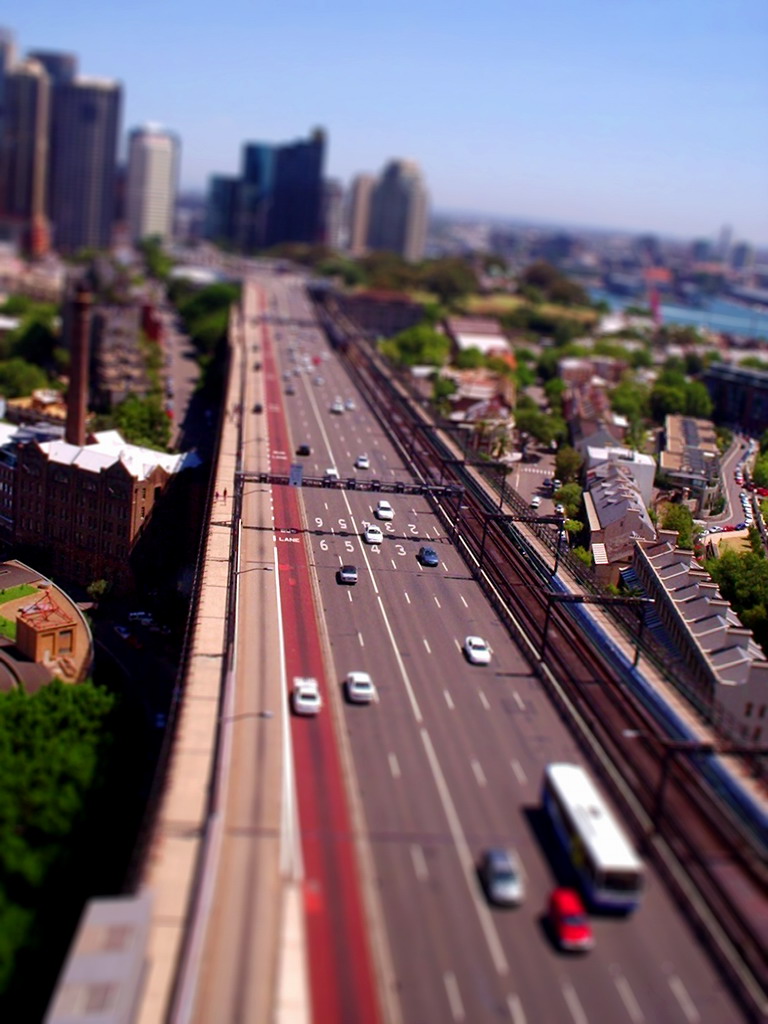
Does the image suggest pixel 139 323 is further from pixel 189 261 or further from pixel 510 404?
pixel 189 261

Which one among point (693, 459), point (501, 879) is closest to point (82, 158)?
point (693, 459)

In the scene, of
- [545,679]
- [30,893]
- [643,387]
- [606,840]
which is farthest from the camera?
[643,387]

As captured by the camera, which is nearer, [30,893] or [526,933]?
[526,933]

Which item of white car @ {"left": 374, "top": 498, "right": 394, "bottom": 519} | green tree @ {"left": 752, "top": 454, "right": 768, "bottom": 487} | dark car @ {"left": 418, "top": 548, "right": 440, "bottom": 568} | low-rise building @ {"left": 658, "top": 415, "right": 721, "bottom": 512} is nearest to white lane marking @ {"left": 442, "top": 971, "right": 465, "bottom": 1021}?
dark car @ {"left": 418, "top": 548, "right": 440, "bottom": 568}

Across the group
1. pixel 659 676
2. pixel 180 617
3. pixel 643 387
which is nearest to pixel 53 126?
pixel 643 387

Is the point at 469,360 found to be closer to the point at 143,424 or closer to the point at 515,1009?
the point at 143,424

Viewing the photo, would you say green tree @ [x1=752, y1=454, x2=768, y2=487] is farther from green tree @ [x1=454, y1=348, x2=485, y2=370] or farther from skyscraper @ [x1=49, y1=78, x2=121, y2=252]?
skyscraper @ [x1=49, y1=78, x2=121, y2=252]

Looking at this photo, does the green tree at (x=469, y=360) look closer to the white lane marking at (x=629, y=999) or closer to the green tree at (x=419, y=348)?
the green tree at (x=419, y=348)

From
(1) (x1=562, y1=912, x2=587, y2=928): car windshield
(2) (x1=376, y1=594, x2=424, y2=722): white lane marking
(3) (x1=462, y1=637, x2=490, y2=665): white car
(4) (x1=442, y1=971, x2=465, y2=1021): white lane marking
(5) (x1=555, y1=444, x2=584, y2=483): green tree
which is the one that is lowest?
(4) (x1=442, y1=971, x2=465, y2=1021): white lane marking
